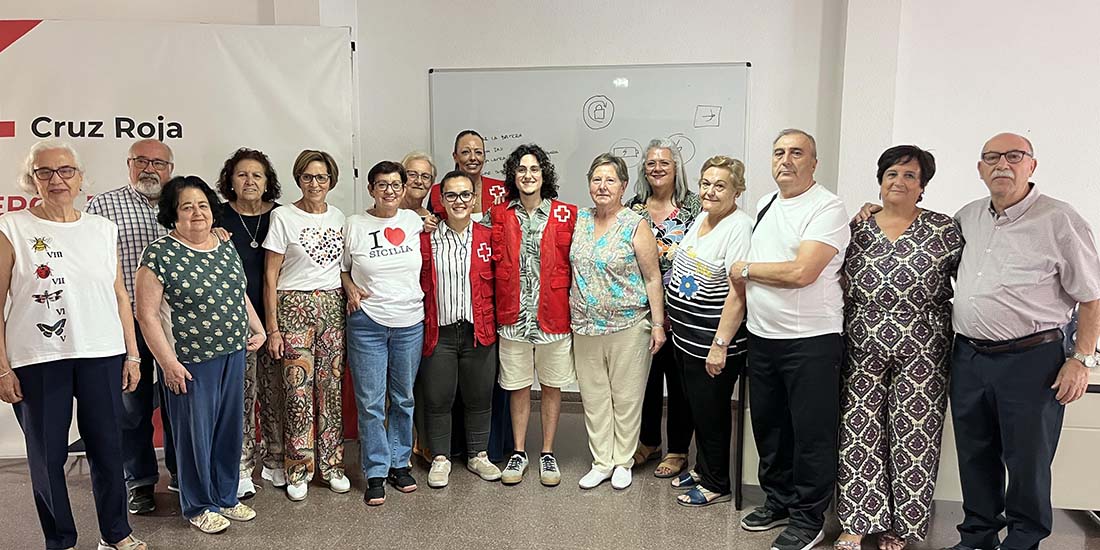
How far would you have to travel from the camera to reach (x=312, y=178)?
10.3 feet

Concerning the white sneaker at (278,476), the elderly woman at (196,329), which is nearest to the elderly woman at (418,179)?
the elderly woman at (196,329)

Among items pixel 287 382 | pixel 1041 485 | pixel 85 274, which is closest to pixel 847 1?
pixel 1041 485

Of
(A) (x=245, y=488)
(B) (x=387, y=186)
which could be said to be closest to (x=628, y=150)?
(B) (x=387, y=186)

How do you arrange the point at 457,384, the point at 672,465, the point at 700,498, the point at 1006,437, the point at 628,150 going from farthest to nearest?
the point at 628,150 → the point at 672,465 → the point at 457,384 → the point at 700,498 → the point at 1006,437

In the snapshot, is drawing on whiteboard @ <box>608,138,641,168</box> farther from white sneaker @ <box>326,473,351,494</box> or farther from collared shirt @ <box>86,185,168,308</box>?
collared shirt @ <box>86,185,168,308</box>

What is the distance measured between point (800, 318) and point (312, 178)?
208 centimetres

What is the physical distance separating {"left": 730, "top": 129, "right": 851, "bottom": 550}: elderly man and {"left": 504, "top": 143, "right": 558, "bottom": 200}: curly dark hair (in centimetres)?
95

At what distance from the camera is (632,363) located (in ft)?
11.0

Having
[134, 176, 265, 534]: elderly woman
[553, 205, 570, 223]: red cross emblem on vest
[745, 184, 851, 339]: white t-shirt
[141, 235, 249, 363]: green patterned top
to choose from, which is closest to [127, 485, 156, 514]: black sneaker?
[134, 176, 265, 534]: elderly woman

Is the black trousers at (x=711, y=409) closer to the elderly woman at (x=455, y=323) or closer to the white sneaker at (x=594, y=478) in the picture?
the white sneaker at (x=594, y=478)

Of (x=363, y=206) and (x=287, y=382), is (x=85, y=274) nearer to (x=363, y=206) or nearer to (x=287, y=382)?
(x=287, y=382)

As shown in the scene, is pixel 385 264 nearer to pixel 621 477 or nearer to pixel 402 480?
pixel 402 480

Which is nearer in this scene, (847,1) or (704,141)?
(847,1)

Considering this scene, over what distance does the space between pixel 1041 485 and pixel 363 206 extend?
3801mm
